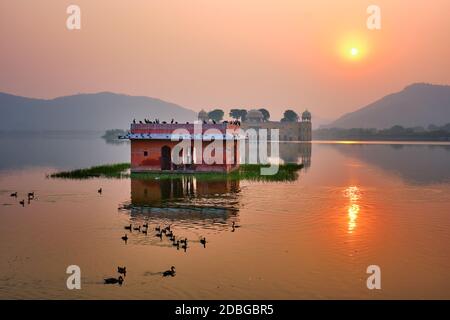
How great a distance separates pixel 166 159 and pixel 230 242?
30512 millimetres

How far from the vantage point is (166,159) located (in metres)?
53.6

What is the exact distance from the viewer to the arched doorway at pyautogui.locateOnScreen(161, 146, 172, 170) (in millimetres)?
53125

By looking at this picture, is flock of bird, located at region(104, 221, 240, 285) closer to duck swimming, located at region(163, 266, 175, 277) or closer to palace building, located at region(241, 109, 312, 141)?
duck swimming, located at region(163, 266, 175, 277)

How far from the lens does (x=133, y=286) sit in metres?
17.9

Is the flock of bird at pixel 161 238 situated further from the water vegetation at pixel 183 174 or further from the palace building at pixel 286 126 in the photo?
the palace building at pixel 286 126

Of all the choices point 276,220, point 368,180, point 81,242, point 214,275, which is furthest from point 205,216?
point 368,180

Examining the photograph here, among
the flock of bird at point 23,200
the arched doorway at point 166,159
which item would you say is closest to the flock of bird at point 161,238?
the flock of bird at point 23,200

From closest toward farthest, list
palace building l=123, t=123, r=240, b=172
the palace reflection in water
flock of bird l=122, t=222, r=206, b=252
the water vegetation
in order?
flock of bird l=122, t=222, r=206, b=252 < the palace reflection in water < the water vegetation < palace building l=123, t=123, r=240, b=172

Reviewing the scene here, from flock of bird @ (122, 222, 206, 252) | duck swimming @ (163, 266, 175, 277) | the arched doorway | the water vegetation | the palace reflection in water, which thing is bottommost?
duck swimming @ (163, 266, 175, 277)

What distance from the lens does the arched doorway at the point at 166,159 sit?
53125mm

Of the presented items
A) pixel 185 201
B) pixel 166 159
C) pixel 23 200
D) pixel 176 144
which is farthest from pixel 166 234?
pixel 166 159

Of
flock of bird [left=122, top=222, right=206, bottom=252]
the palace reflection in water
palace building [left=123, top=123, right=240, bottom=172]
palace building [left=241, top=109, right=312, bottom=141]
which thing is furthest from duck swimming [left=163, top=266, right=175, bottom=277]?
palace building [left=241, top=109, right=312, bottom=141]

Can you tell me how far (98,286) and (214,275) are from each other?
3.79 metres

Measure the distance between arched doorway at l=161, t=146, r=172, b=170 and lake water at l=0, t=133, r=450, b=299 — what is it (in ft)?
33.2
